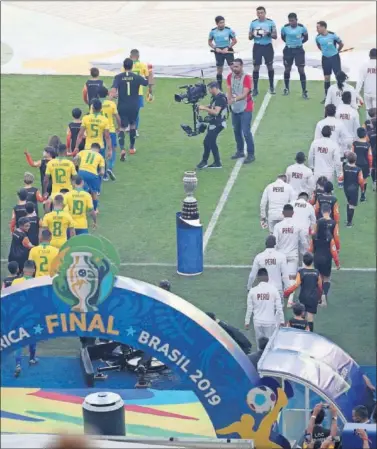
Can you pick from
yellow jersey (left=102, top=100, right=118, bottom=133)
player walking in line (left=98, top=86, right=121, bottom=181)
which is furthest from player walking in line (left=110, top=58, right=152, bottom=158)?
yellow jersey (left=102, top=100, right=118, bottom=133)

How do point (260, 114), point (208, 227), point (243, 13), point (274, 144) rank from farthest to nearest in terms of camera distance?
point (243, 13) < point (260, 114) < point (274, 144) < point (208, 227)

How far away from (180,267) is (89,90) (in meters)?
6.31

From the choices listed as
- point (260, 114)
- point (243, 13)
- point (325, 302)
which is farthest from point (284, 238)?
point (243, 13)

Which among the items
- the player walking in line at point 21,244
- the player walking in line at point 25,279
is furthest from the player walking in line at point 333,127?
the player walking in line at point 25,279

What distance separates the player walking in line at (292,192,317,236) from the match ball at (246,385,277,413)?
6.50 meters

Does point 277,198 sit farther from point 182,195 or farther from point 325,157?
point 182,195

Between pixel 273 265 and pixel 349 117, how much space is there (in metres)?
6.15

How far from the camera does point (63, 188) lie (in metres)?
21.4

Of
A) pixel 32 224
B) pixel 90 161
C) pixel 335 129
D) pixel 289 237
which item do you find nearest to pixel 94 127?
pixel 90 161

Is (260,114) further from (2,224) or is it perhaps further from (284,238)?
(284,238)

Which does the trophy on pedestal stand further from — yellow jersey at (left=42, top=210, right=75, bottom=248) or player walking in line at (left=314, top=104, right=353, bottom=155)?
player walking in line at (left=314, top=104, right=353, bottom=155)

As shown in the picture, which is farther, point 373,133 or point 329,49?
point 329,49

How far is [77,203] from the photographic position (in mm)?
20266

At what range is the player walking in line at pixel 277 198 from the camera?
67.1ft
